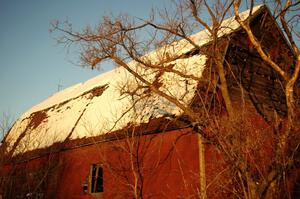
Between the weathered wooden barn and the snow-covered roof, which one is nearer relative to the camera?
the weathered wooden barn

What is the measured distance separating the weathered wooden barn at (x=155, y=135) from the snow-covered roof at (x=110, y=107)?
55mm

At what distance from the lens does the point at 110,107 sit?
13008mm

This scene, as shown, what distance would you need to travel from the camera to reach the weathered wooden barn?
8812mm

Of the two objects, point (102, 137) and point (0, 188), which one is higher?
point (102, 137)

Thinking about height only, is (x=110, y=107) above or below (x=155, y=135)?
above

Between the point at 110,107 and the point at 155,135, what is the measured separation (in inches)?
151

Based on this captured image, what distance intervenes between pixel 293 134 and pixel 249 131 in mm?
1493

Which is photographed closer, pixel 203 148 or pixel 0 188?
pixel 203 148

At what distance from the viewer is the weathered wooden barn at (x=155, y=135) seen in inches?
347

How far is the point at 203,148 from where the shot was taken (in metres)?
8.48

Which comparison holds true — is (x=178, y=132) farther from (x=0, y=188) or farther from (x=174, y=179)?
(x=0, y=188)

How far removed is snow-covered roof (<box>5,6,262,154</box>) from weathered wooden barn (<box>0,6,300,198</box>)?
0.05 m

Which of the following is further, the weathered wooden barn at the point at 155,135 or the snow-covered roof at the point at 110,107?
the snow-covered roof at the point at 110,107

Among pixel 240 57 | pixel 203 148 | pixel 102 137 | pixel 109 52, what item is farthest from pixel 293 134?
pixel 102 137
